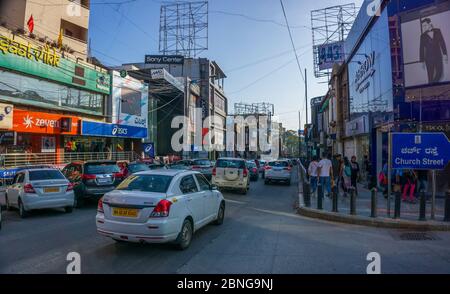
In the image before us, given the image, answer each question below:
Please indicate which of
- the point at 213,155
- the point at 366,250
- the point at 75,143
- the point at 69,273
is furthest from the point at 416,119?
the point at 213,155

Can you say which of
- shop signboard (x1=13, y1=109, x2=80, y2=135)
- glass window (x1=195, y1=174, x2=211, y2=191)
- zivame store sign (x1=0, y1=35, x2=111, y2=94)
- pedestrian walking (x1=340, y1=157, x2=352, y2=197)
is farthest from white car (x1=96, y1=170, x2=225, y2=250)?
zivame store sign (x1=0, y1=35, x2=111, y2=94)

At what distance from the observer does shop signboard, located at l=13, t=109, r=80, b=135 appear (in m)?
18.6

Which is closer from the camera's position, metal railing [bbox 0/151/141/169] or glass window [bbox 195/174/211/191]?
glass window [bbox 195/174/211/191]

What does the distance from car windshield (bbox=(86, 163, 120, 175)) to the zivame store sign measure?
33.9 ft

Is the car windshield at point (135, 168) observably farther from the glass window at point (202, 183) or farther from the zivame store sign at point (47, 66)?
the zivame store sign at point (47, 66)

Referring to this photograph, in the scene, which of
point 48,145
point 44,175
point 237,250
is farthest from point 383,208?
point 48,145

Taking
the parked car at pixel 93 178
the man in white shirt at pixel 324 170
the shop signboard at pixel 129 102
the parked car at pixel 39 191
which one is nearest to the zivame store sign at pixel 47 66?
the shop signboard at pixel 129 102

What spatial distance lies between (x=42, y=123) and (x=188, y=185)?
1677 cm

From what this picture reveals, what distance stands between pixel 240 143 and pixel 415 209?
69.6 meters

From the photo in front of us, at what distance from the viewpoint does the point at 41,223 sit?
30.1ft

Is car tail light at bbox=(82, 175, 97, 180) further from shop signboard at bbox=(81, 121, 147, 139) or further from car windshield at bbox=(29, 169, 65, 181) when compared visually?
shop signboard at bbox=(81, 121, 147, 139)

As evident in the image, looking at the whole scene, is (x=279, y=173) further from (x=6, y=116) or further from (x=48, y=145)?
(x=6, y=116)
